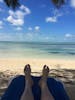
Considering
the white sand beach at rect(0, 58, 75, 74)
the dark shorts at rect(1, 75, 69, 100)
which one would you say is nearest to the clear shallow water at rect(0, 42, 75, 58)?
the white sand beach at rect(0, 58, 75, 74)

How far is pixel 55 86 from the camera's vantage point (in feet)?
11.8

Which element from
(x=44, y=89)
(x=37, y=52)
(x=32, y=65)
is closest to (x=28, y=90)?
(x=44, y=89)

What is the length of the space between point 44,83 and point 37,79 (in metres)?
0.29

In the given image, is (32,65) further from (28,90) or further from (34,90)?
(28,90)

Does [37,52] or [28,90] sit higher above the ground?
[37,52]

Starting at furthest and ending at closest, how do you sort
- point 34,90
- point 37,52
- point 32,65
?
point 37,52, point 32,65, point 34,90

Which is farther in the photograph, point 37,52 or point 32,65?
point 37,52

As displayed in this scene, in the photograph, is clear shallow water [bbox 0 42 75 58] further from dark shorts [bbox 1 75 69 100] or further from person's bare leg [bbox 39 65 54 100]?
person's bare leg [bbox 39 65 54 100]

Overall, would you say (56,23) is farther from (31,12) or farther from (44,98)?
(44,98)

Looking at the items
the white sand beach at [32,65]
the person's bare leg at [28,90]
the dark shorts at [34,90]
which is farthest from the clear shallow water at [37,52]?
the person's bare leg at [28,90]

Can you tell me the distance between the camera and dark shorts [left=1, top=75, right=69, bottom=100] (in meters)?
3.44

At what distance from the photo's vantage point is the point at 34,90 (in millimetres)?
3529

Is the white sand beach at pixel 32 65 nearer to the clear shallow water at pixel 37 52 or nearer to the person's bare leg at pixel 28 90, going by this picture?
the clear shallow water at pixel 37 52

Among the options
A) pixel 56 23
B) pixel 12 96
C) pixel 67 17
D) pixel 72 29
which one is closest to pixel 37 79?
pixel 12 96
